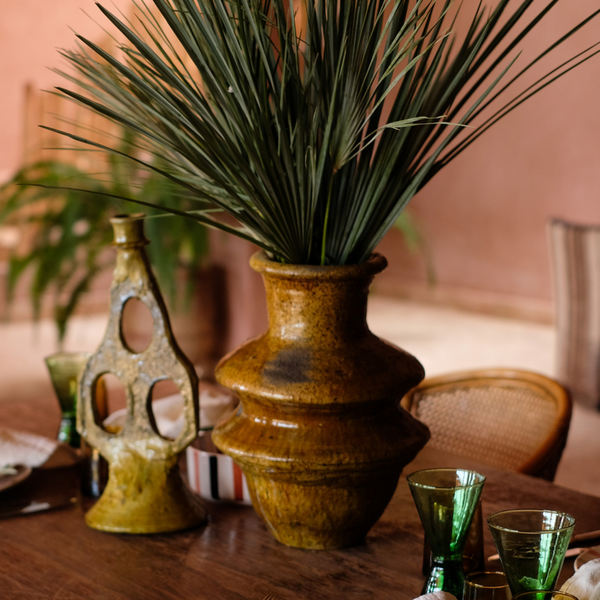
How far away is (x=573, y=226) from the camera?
2.71 meters

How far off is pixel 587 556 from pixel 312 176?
0.38 meters

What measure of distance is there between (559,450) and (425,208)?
4.56m

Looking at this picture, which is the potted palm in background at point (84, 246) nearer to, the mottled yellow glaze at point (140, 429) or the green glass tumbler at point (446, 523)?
the mottled yellow glaze at point (140, 429)

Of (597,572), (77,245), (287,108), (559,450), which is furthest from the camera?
(77,245)

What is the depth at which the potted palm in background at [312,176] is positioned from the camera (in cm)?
61

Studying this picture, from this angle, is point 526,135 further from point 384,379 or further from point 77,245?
point 384,379

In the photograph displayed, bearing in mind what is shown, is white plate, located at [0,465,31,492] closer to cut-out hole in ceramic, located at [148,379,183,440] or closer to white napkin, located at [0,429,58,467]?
white napkin, located at [0,429,58,467]

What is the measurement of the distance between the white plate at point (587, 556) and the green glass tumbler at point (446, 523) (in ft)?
0.35

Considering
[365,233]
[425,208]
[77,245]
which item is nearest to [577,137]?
[425,208]

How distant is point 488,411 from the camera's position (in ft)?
4.32

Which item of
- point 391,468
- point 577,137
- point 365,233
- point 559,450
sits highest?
point 577,137

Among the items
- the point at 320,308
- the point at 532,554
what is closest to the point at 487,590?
the point at 532,554

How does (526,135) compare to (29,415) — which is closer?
(29,415)

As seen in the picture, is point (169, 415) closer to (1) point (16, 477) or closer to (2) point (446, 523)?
(1) point (16, 477)
